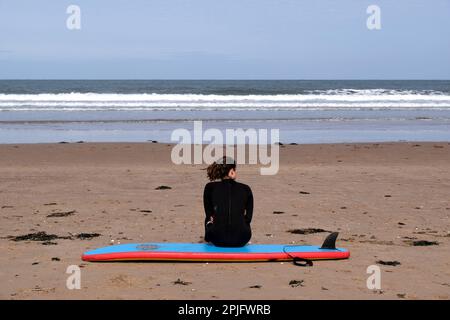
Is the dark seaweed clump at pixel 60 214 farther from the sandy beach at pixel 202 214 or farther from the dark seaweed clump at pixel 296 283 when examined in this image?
the dark seaweed clump at pixel 296 283

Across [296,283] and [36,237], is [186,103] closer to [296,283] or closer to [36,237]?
[36,237]

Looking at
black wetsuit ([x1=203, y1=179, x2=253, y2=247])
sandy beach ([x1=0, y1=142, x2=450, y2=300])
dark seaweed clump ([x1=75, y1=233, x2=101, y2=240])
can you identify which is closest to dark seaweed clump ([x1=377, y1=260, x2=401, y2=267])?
sandy beach ([x1=0, y1=142, x2=450, y2=300])

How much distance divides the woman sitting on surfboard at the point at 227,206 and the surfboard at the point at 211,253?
109 mm

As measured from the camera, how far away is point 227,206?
231 inches

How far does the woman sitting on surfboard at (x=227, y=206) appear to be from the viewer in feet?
19.3

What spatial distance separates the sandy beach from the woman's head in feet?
2.76

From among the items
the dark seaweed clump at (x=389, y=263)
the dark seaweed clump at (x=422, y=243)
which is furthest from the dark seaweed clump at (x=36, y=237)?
the dark seaweed clump at (x=422, y=243)

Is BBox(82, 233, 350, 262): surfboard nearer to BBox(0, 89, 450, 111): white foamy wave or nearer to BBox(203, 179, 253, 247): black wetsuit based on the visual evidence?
BBox(203, 179, 253, 247): black wetsuit

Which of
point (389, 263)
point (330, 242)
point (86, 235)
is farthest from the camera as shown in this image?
point (86, 235)

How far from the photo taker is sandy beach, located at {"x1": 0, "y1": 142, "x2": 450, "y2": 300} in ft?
16.8

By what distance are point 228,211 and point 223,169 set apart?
0.40 m

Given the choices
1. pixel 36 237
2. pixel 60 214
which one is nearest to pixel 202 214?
pixel 60 214

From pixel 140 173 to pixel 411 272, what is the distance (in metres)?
6.96
